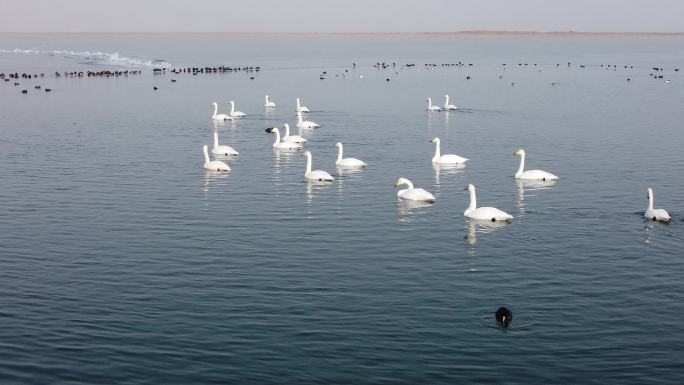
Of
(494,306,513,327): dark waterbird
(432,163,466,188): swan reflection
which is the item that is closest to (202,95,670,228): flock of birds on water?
(432,163,466,188): swan reflection

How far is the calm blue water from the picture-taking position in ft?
70.6

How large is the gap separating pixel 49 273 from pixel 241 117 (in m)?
43.4

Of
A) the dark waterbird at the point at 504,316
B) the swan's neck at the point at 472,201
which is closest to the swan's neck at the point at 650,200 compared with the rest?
the swan's neck at the point at 472,201

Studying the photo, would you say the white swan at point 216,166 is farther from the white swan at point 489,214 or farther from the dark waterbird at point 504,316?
the dark waterbird at point 504,316

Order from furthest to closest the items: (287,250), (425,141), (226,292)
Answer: (425,141) < (287,250) < (226,292)

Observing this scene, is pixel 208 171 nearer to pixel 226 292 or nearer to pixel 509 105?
pixel 226 292

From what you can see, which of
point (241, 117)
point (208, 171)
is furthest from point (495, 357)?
point (241, 117)

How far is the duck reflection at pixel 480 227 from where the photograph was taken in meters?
32.1

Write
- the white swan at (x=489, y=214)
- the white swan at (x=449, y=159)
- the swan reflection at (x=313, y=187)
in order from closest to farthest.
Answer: the white swan at (x=489, y=214) → the swan reflection at (x=313, y=187) → the white swan at (x=449, y=159)

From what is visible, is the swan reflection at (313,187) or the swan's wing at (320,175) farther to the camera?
the swan's wing at (320,175)

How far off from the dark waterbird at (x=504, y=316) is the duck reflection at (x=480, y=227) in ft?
26.9

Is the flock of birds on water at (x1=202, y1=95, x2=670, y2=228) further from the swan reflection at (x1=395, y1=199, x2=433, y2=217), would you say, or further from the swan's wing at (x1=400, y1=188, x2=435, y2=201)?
the swan reflection at (x1=395, y1=199, x2=433, y2=217)

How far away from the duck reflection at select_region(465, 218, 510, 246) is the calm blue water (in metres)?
0.14

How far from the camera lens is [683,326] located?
23625mm
